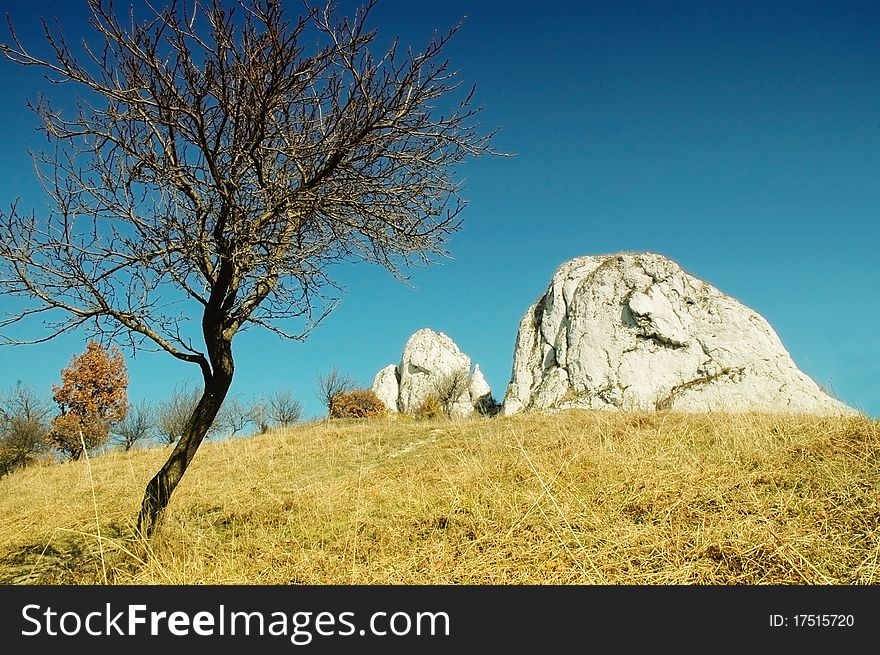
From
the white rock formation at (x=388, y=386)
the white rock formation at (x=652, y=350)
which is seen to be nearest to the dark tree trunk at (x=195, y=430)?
the white rock formation at (x=652, y=350)

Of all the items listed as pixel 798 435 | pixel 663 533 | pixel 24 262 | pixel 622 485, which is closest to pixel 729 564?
pixel 663 533

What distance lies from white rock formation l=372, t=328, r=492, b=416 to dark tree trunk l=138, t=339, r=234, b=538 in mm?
49037

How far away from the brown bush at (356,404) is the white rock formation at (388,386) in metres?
6.22

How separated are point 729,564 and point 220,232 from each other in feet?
18.6

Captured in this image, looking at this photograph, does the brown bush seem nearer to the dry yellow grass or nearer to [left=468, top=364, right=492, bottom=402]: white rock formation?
[left=468, top=364, right=492, bottom=402]: white rock formation

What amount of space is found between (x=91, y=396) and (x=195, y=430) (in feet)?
125

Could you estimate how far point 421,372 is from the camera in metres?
58.9

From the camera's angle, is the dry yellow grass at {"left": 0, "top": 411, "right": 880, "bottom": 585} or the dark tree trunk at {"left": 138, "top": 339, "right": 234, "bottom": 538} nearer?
the dry yellow grass at {"left": 0, "top": 411, "right": 880, "bottom": 585}

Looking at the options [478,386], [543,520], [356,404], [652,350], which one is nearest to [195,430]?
[543,520]

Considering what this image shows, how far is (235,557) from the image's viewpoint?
5.11 meters

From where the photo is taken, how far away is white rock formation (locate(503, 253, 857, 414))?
26.8 meters

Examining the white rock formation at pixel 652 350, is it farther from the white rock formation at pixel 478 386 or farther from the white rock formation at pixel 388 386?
the white rock formation at pixel 388 386

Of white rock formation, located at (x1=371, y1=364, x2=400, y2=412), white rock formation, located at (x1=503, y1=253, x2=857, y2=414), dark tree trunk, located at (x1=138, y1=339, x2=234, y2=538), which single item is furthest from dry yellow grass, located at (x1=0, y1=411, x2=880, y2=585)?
white rock formation, located at (x1=371, y1=364, x2=400, y2=412)

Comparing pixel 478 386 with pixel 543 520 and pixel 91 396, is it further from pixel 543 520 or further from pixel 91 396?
pixel 543 520
